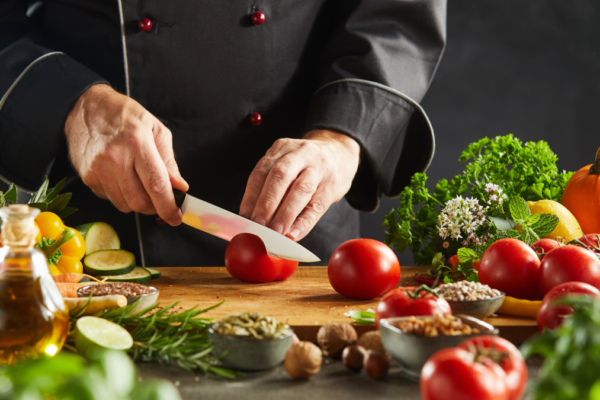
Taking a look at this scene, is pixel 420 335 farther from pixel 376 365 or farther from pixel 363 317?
pixel 363 317

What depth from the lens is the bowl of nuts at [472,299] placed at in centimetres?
94

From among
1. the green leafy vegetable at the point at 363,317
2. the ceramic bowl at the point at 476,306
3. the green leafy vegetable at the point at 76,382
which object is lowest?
the green leafy vegetable at the point at 363,317

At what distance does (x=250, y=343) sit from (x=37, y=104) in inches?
43.2

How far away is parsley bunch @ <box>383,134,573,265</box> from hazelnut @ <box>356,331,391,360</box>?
680 mm

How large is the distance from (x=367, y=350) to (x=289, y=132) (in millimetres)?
1093

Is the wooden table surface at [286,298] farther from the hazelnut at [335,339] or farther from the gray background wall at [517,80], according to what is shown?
the gray background wall at [517,80]

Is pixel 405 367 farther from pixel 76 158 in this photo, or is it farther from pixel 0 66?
pixel 0 66

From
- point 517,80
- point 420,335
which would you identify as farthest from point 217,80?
point 517,80

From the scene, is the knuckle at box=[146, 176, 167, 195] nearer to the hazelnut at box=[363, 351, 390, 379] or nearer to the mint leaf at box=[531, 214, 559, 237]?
the hazelnut at box=[363, 351, 390, 379]


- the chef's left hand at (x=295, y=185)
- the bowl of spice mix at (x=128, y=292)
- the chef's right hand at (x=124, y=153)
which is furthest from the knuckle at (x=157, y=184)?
the bowl of spice mix at (x=128, y=292)

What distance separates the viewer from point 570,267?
975 mm

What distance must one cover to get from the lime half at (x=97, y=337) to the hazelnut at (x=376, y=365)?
0.35 meters

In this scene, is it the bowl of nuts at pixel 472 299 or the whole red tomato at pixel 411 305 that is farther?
the bowl of nuts at pixel 472 299

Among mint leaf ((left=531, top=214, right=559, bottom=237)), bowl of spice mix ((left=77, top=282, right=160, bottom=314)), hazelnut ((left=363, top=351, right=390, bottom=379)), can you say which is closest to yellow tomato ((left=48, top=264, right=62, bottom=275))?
bowl of spice mix ((left=77, top=282, right=160, bottom=314))
